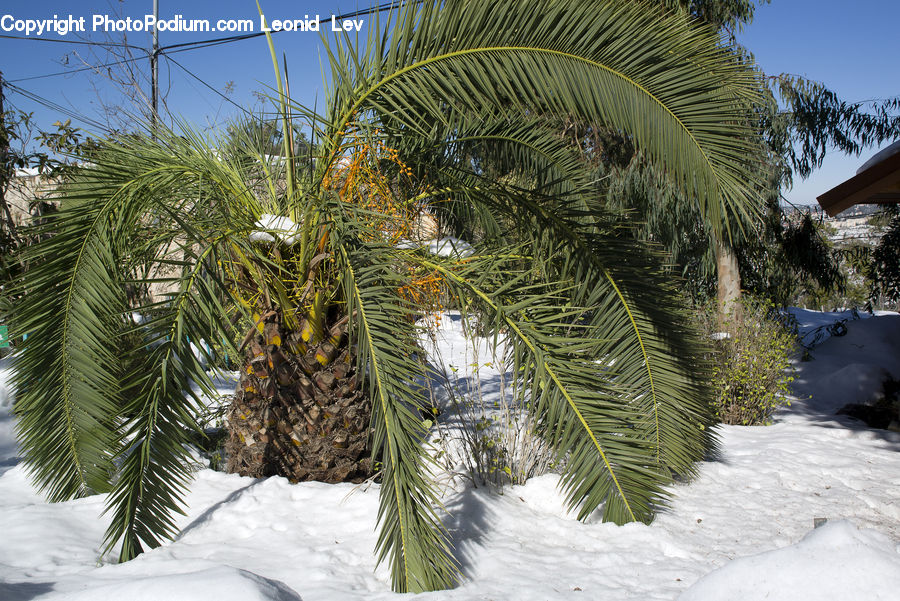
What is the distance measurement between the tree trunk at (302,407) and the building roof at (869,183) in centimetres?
446

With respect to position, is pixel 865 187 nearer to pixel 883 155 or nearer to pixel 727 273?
pixel 883 155

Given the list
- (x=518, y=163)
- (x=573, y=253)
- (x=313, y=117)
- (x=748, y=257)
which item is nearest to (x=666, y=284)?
(x=573, y=253)

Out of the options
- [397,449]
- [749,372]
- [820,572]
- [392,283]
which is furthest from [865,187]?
[397,449]

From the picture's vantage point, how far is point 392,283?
3188 mm

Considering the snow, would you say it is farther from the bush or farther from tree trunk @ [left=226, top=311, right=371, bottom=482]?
the bush

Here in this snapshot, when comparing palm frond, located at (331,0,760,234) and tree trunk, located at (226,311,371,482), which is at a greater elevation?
palm frond, located at (331,0,760,234)

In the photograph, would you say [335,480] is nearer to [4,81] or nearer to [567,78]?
[567,78]

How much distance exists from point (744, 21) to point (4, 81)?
10.2 meters

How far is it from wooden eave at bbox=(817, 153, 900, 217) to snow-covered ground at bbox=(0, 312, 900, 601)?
2.20 m

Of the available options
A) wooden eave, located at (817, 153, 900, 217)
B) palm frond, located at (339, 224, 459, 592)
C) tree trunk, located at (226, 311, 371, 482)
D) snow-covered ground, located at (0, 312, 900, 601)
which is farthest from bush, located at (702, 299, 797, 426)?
palm frond, located at (339, 224, 459, 592)

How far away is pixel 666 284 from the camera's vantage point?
4020mm

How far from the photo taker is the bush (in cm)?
585

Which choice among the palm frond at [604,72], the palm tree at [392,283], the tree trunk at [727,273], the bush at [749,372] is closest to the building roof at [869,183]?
the bush at [749,372]

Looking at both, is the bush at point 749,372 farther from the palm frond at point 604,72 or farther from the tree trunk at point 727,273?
the palm frond at point 604,72
